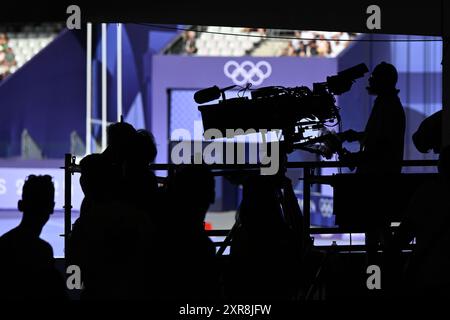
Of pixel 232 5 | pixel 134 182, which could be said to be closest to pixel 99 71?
pixel 232 5

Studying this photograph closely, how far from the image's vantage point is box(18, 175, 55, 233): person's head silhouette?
117 inches

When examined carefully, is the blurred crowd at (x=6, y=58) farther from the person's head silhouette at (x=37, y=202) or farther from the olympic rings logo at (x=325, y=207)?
the person's head silhouette at (x=37, y=202)

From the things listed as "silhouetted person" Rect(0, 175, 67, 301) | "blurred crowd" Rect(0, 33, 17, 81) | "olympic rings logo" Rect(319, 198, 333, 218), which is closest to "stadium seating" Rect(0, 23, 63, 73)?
"blurred crowd" Rect(0, 33, 17, 81)

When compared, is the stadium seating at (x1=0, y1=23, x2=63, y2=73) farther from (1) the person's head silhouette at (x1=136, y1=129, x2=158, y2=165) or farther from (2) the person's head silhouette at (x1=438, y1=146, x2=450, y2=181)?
(2) the person's head silhouette at (x1=438, y1=146, x2=450, y2=181)

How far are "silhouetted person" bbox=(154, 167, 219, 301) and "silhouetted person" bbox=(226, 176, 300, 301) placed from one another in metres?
0.16

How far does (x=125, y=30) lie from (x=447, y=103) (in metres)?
8.80

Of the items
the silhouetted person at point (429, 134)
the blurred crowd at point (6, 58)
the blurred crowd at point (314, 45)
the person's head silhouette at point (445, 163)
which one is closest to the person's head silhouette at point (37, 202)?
the person's head silhouette at point (445, 163)

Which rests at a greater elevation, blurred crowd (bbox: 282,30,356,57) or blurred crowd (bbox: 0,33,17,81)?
blurred crowd (bbox: 0,33,17,81)

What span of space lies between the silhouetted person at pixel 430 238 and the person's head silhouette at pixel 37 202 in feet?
4.46

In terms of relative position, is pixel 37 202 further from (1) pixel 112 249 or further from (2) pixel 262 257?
(2) pixel 262 257

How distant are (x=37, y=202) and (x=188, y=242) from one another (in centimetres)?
54

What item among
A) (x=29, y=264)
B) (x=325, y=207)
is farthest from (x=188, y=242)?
(x=325, y=207)
